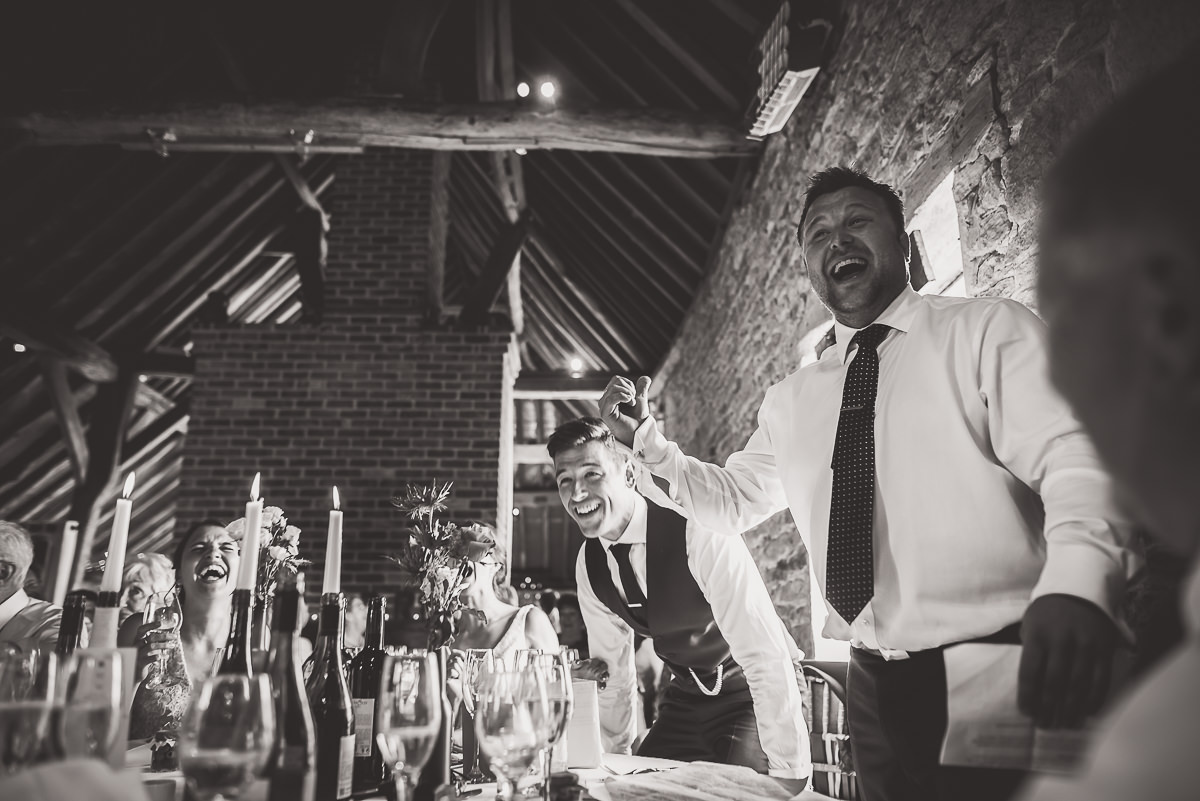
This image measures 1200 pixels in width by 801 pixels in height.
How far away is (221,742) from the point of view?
2.48ft

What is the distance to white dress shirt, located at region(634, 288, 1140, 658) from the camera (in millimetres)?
1050

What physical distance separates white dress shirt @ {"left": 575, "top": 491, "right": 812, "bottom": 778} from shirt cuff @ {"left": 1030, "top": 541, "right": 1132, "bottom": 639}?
3.08 feet

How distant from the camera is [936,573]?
1185 mm

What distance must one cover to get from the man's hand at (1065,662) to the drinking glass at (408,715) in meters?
0.67

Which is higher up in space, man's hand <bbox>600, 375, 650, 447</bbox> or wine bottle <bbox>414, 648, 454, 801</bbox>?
man's hand <bbox>600, 375, 650, 447</bbox>

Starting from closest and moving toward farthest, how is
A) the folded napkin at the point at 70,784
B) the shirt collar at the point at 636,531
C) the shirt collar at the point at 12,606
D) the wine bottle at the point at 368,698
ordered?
the folded napkin at the point at 70,784
the wine bottle at the point at 368,698
the shirt collar at the point at 12,606
the shirt collar at the point at 636,531

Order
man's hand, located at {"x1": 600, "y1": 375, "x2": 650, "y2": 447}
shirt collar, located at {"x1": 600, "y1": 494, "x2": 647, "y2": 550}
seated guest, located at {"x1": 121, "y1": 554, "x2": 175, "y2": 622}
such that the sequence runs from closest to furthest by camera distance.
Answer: man's hand, located at {"x1": 600, "y1": 375, "x2": 650, "y2": 447} → shirt collar, located at {"x1": 600, "y1": 494, "x2": 647, "y2": 550} → seated guest, located at {"x1": 121, "y1": 554, "x2": 175, "y2": 622}

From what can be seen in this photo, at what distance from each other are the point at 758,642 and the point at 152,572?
3.04 meters

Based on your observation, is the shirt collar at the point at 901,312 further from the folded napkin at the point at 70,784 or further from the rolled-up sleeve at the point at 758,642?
the folded napkin at the point at 70,784

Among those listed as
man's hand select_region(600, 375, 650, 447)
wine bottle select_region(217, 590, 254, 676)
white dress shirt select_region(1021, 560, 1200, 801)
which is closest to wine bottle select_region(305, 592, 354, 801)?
wine bottle select_region(217, 590, 254, 676)

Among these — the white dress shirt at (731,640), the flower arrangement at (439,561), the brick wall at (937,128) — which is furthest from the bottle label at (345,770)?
the brick wall at (937,128)

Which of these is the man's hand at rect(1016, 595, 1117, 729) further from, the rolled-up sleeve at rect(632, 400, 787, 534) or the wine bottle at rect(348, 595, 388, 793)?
the wine bottle at rect(348, 595, 388, 793)

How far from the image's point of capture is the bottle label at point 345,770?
112 centimetres

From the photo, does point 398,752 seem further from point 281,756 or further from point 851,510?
point 851,510
